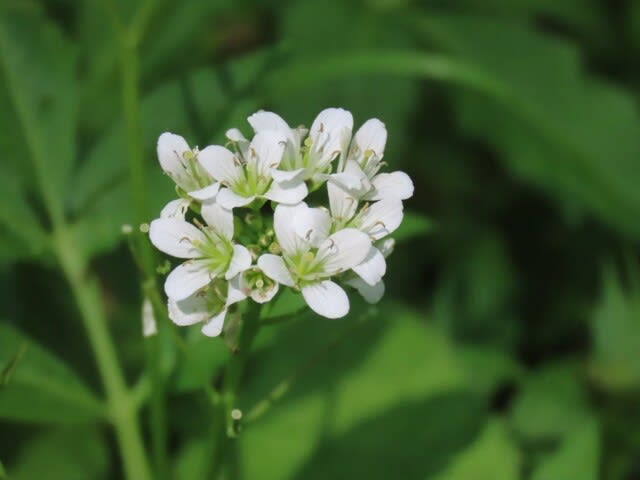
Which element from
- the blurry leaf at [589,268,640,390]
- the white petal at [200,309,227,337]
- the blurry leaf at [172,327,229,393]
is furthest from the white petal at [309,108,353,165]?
the blurry leaf at [589,268,640,390]

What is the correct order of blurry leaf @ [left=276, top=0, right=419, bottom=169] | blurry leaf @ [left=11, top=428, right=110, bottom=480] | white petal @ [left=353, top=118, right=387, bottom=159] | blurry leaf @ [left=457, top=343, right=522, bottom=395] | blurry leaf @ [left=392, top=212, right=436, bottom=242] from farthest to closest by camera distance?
1. blurry leaf @ [left=276, top=0, right=419, bottom=169]
2. blurry leaf @ [left=457, top=343, right=522, bottom=395]
3. blurry leaf @ [left=11, top=428, right=110, bottom=480]
4. blurry leaf @ [left=392, top=212, right=436, bottom=242]
5. white petal @ [left=353, top=118, right=387, bottom=159]

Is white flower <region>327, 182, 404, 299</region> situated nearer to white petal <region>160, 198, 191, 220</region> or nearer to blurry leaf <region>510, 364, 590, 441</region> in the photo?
white petal <region>160, 198, 191, 220</region>

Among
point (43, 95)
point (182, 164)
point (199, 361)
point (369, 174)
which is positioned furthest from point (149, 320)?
point (43, 95)

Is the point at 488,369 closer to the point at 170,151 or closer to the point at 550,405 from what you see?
the point at 550,405

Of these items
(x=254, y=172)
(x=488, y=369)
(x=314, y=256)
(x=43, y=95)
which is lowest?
(x=314, y=256)

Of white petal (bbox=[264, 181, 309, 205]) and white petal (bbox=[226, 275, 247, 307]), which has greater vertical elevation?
white petal (bbox=[264, 181, 309, 205])

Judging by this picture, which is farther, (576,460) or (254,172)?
(576,460)

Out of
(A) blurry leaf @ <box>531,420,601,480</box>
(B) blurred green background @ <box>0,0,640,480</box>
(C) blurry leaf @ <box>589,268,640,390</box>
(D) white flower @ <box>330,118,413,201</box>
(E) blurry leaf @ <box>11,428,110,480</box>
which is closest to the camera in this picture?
(D) white flower @ <box>330,118,413,201</box>
